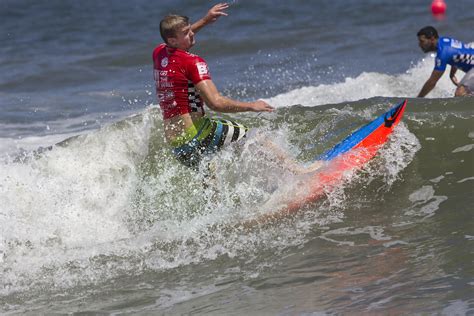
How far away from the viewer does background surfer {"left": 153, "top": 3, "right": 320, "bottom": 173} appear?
653cm

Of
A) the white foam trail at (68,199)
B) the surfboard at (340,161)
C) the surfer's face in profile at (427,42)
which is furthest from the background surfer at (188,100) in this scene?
the surfer's face in profile at (427,42)

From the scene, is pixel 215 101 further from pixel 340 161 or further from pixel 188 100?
pixel 340 161

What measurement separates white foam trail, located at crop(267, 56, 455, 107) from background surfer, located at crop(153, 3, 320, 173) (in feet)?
20.1

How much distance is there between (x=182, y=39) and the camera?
6.64 meters

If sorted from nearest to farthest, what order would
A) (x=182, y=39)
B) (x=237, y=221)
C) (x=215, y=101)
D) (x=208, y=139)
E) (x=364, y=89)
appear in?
(x=215, y=101), (x=182, y=39), (x=208, y=139), (x=237, y=221), (x=364, y=89)

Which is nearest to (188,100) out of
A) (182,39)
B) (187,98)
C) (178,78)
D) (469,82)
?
(187,98)

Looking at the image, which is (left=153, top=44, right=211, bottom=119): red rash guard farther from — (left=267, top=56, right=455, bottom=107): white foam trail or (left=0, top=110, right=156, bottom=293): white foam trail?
(left=267, top=56, right=455, bottom=107): white foam trail

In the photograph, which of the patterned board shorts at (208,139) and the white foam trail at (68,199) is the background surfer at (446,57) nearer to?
the white foam trail at (68,199)

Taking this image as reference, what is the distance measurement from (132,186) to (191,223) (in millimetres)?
1307

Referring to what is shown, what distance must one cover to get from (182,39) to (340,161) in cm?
200

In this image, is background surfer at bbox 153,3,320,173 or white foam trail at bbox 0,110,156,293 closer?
background surfer at bbox 153,3,320,173

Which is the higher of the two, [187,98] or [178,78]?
[178,78]

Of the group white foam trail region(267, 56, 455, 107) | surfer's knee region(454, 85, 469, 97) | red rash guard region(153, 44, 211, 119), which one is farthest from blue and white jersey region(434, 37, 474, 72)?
red rash guard region(153, 44, 211, 119)

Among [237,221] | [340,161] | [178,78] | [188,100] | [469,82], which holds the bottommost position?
[237,221]
